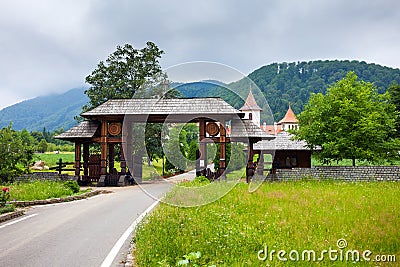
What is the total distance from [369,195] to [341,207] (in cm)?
332

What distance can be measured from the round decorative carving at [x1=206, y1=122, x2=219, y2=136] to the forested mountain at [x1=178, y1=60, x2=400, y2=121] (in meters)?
2.50

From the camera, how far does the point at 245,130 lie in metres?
23.0

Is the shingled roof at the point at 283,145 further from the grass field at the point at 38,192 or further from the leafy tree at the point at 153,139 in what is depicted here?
the grass field at the point at 38,192

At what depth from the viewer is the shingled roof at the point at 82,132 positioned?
2445 cm

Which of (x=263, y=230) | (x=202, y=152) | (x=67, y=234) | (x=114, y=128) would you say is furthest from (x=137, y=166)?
(x=263, y=230)

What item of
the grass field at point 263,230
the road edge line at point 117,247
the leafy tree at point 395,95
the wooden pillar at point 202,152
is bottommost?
the road edge line at point 117,247

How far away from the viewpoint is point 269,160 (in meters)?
29.4

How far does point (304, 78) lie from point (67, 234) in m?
54.2

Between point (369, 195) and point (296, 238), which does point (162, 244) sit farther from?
point (369, 195)

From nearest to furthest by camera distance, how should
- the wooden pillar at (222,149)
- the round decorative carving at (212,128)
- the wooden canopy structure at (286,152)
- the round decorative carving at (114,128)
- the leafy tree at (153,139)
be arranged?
the wooden pillar at (222,149) → the round decorative carving at (212,128) → the round decorative carving at (114,128) → the wooden canopy structure at (286,152) → the leafy tree at (153,139)

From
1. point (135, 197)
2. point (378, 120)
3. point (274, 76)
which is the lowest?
point (135, 197)

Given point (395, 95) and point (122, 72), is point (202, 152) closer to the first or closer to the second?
point (122, 72)

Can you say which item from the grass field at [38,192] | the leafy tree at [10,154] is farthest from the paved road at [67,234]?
the leafy tree at [10,154]

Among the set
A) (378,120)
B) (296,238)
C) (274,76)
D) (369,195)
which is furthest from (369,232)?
(274,76)
